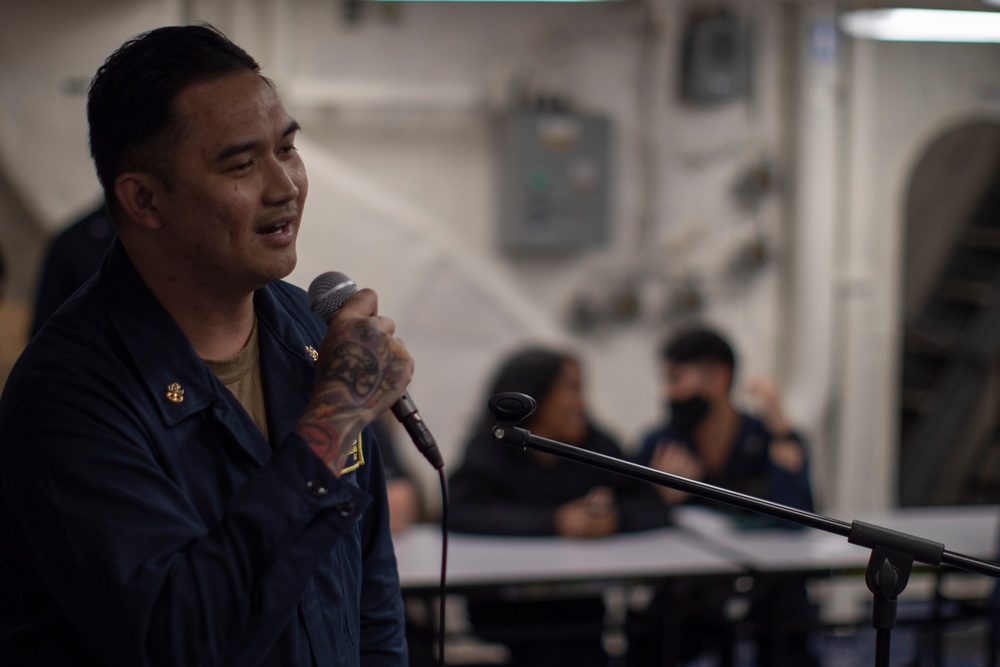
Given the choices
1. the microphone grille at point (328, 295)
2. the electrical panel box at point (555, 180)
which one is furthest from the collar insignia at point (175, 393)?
the electrical panel box at point (555, 180)

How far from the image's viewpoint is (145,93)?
107 centimetres

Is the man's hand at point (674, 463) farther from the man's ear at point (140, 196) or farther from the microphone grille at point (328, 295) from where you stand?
the man's ear at point (140, 196)

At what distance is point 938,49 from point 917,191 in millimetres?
1537

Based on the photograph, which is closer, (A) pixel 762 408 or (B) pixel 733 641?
(B) pixel 733 641

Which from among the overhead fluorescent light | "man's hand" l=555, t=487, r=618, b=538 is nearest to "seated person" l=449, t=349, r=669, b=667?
"man's hand" l=555, t=487, r=618, b=538

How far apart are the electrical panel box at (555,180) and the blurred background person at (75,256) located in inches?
80.1

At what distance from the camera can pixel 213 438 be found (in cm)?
111

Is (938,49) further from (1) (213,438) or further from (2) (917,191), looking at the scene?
(1) (213,438)

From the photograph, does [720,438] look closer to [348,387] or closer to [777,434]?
[777,434]

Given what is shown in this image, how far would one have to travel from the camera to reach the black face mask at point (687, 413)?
12.3 feet

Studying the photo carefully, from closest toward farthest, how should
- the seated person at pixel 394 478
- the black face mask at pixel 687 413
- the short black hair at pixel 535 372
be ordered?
the seated person at pixel 394 478 < the short black hair at pixel 535 372 < the black face mask at pixel 687 413

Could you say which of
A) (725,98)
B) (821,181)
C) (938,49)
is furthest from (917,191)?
(725,98)

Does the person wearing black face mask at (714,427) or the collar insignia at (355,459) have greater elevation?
the collar insignia at (355,459)

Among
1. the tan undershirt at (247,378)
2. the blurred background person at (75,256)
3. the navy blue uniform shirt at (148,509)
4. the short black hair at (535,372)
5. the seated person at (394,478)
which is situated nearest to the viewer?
the navy blue uniform shirt at (148,509)
